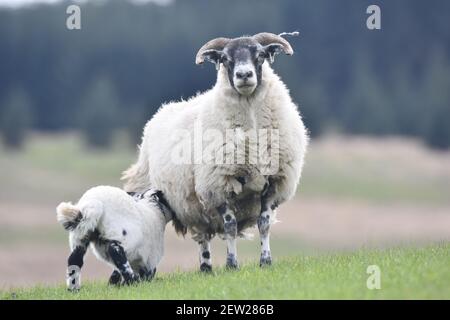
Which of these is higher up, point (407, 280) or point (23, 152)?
point (23, 152)

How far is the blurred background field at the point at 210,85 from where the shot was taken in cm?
5497

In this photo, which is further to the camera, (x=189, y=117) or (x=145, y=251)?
(x=189, y=117)

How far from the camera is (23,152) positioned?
81938mm

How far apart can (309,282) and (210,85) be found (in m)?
63.6

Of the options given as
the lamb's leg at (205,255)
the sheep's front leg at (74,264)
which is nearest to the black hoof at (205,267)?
the lamb's leg at (205,255)

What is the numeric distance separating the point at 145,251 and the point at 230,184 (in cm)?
160

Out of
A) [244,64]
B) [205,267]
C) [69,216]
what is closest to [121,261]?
[69,216]

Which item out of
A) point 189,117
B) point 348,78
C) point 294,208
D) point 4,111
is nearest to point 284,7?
point 348,78

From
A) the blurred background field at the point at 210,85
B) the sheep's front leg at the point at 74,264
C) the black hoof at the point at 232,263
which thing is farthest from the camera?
the blurred background field at the point at 210,85

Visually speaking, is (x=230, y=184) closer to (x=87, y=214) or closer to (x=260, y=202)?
(x=260, y=202)

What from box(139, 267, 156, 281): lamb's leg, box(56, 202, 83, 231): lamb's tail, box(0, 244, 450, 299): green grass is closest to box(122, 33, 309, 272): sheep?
box(0, 244, 450, 299): green grass

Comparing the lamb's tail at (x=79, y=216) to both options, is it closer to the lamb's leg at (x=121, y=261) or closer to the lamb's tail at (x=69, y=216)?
the lamb's tail at (x=69, y=216)

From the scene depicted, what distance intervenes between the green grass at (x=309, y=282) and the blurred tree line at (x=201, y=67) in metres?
60.8
